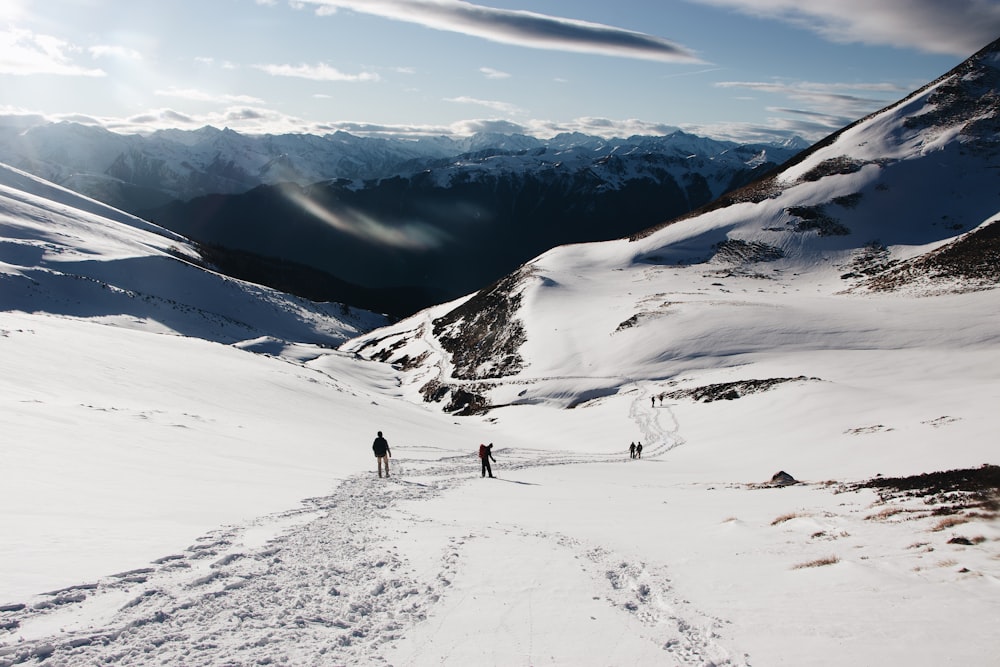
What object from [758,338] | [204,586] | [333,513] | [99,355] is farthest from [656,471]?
[758,338]

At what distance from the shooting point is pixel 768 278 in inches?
3209

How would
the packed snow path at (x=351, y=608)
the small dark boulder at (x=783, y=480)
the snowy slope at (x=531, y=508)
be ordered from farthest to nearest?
the small dark boulder at (x=783, y=480) < the snowy slope at (x=531, y=508) < the packed snow path at (x=351, y=608)

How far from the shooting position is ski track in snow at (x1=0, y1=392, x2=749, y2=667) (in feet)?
21.6

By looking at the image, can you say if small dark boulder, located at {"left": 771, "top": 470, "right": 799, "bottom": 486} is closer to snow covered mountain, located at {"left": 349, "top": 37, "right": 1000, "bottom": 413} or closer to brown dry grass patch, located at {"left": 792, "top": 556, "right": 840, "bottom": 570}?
brown dry grass patch, located at {"left": 792, "top": 556, "right": 840, "bottom": 570}

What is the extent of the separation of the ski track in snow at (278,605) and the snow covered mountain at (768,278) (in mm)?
39363

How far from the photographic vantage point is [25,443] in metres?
13.6

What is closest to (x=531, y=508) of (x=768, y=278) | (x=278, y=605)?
(x=278, y=605)

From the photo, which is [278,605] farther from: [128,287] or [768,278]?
[128,287]

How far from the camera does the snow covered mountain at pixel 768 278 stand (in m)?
54.5

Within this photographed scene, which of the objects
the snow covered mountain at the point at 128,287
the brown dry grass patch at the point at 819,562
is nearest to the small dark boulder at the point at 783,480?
the brown dry grass patch at the point at 819,562

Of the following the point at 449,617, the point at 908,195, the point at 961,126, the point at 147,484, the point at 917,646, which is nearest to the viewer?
the point at 917,646

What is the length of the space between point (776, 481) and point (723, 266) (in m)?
72.7

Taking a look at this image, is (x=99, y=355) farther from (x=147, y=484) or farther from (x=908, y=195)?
(x=908, y=195)

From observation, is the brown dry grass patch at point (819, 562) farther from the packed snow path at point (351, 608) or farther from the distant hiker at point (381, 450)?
the distant hiker at point (381, 450)
